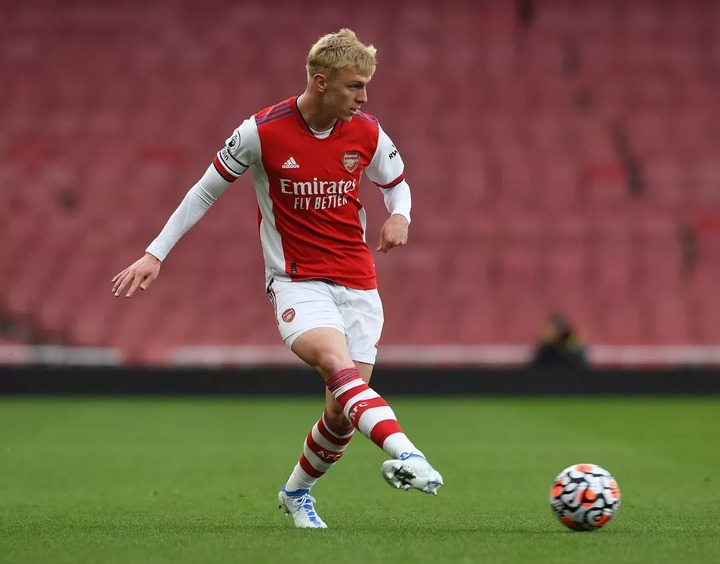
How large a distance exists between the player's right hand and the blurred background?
1525cm

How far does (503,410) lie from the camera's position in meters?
17.8

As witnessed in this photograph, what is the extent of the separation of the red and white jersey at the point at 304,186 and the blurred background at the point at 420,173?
49.2 ft

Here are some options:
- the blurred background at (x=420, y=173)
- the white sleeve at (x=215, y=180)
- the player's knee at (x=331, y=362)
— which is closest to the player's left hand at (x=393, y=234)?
the player's knee at (x=331, y=362)

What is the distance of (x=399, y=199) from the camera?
659 centimetres

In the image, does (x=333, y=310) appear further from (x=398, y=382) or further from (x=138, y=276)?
(x=398, y=382)

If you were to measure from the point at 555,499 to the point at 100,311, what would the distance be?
55.7 ft

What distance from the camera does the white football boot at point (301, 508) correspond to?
6.54 m

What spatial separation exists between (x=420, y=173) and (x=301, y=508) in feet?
57.8

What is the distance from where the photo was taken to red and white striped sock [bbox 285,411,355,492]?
6422mm

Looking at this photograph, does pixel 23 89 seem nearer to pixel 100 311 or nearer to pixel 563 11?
pixel 100 311

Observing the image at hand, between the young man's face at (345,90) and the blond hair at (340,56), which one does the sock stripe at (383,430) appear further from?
the blond hair at (340,56)

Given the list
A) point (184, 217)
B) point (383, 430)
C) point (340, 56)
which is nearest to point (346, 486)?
point (184, 217)

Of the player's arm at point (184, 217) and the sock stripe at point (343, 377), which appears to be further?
the player's arm at point (184, 217)

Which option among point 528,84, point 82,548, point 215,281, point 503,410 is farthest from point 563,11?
point 82,548
